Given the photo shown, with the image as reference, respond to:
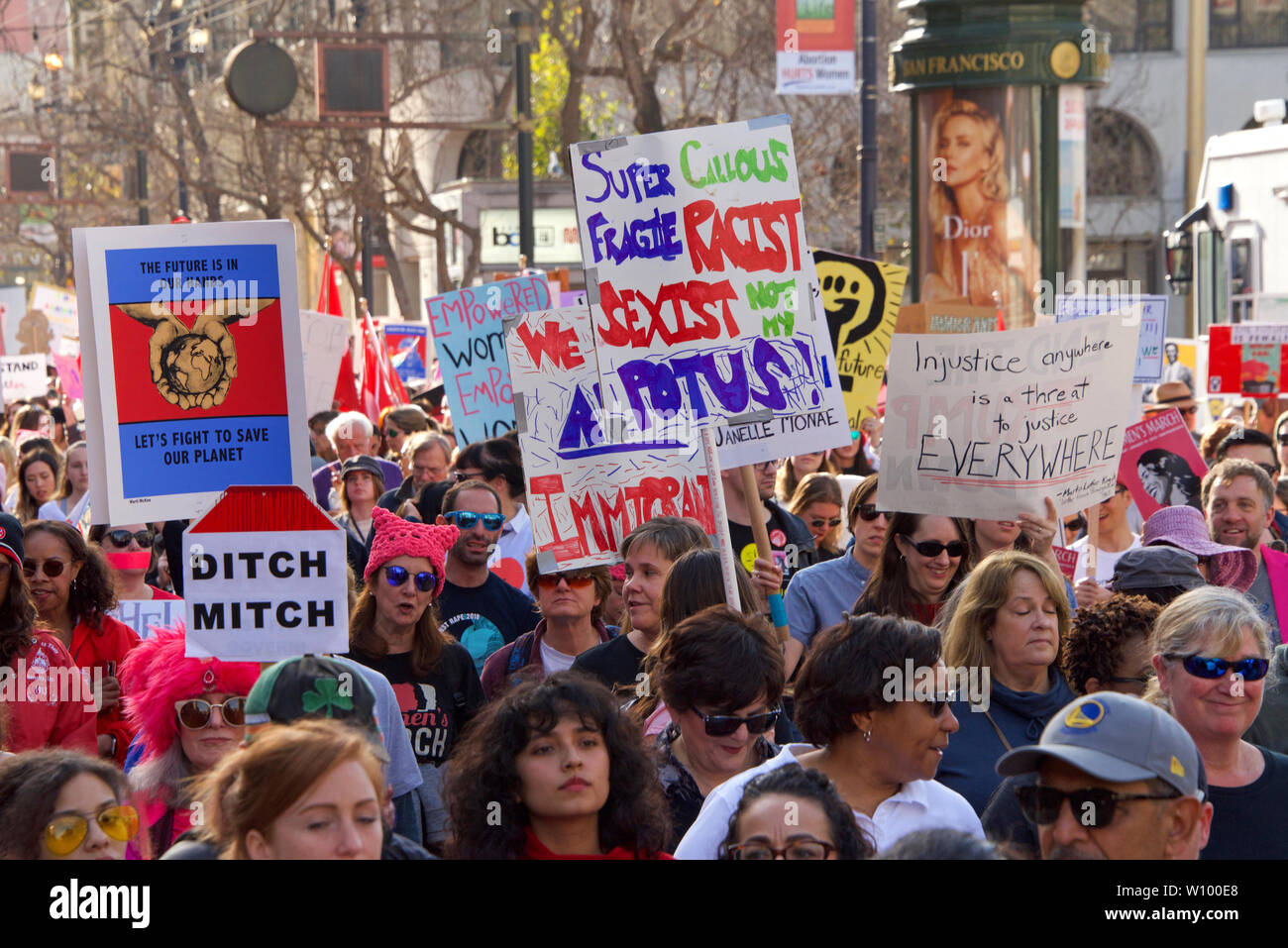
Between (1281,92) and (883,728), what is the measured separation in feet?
132

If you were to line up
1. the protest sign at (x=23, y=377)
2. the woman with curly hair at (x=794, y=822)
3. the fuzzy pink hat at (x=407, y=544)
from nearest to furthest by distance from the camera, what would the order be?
1. the woman with curly hair at (x=794, y=822)
2. the fuzzy pink hat at (x=407, y=544)
3. the protest sign at (x=23, y=377)

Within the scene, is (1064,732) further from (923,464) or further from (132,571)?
(132,571)

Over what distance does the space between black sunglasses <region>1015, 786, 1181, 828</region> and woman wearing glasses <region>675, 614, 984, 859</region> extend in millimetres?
579

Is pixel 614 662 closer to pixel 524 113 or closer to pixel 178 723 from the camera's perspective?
pixel 178 723

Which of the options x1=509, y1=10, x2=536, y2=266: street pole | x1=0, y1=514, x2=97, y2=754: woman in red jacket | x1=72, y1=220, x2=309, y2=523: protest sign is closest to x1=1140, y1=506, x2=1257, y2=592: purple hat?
x1=72, y1=220, x2=309, y2=523: protest sign

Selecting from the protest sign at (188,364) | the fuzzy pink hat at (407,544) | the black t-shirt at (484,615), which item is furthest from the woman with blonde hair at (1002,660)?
the protest sign at (188,364)

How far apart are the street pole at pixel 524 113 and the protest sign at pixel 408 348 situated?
3164 mm

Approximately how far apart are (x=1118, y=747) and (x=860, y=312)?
690cm

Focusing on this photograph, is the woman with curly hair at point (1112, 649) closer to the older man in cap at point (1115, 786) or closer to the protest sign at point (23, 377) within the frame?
the older man in cap at point (1115, 786)

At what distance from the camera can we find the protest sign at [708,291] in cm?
621

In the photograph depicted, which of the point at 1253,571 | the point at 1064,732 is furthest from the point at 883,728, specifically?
the point at 1253,571

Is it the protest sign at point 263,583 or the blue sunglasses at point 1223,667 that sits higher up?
the protest sign at point 263,583

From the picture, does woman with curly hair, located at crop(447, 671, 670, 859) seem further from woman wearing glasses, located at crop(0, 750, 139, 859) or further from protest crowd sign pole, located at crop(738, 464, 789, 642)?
protest crowd sign pole, located at crop(738, 464, 789, 642)

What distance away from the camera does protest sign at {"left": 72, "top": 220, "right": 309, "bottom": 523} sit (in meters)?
5.62
